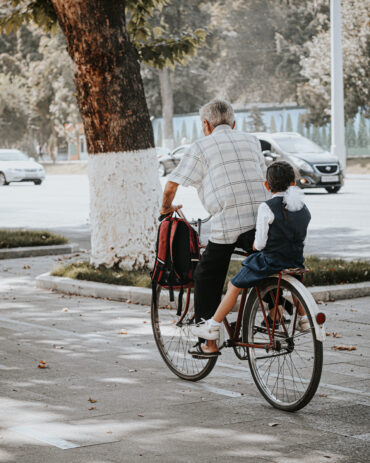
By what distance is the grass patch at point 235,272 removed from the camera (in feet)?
32.7

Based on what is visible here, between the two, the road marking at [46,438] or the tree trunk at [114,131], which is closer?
the road marking at [46,438]

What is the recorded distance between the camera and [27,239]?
48.6 ft

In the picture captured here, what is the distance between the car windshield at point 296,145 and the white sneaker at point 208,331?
2193cm

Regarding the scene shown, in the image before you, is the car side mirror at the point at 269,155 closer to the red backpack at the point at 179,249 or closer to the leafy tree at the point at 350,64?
the leafy tree at the point at 350,64

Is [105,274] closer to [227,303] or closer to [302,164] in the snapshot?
[227,303]

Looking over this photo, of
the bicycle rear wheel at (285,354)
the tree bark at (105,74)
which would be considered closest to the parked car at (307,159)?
the tree bark at (105,74)

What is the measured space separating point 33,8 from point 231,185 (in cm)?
710

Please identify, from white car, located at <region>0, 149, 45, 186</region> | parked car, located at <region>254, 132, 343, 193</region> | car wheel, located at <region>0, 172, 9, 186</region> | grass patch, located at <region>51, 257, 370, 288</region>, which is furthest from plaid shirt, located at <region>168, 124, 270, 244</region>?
car wheel, located at <region>0, 172, 9, 186</region>

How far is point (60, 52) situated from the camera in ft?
192

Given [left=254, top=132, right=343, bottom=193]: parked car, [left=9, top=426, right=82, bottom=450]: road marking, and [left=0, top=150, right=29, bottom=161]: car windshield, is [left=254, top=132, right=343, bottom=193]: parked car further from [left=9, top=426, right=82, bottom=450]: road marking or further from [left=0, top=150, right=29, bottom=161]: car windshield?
[left=9, top=426, right=82, bottom=450]: road marking

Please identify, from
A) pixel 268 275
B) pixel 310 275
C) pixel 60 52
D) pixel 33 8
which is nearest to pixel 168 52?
pixel 33 8

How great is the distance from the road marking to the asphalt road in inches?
327

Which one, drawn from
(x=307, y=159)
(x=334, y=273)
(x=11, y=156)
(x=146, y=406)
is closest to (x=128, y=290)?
(x=334, y=273)

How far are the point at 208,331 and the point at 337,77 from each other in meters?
27.6
